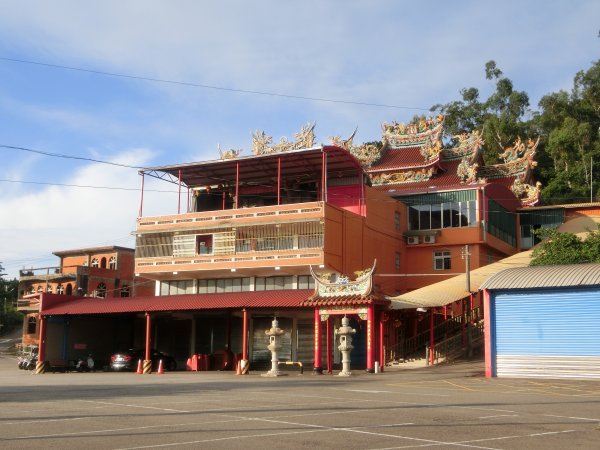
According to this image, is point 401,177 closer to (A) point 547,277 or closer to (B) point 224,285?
(B) point 224,285

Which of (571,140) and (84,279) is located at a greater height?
(571,140)

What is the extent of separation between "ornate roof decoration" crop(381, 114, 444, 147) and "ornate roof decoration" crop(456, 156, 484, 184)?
479 centimetres

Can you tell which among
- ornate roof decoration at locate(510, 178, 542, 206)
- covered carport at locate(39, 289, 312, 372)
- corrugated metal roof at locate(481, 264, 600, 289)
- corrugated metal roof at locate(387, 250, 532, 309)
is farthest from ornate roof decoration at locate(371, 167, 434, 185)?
corrugated metal roof at locate(481, 264, 600, 289)

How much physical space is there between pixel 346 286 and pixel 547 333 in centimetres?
896

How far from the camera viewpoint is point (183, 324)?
1617 inches

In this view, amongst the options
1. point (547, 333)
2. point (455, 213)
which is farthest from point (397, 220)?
point (547, 333)

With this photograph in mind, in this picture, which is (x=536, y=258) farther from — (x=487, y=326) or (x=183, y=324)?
(x=183, y=324)

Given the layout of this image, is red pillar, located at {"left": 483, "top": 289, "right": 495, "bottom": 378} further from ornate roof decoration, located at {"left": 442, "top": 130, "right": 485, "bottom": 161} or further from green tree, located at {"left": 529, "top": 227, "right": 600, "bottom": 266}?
ornate roof decoration, located at {"left": 442, "top": 130, "right": 485, "bottom": 161}

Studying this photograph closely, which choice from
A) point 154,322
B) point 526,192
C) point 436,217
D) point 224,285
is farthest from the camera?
point 526,192

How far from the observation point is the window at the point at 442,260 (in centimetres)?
4494

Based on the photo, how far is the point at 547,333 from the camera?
23391 mm

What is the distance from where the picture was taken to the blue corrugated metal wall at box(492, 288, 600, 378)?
22.6 meters

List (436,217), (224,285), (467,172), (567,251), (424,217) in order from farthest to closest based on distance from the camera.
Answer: (467,172)
(424,217)
(436,217)
(224,285)
(567,251)

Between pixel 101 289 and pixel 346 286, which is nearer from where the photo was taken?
pixel 346 286
